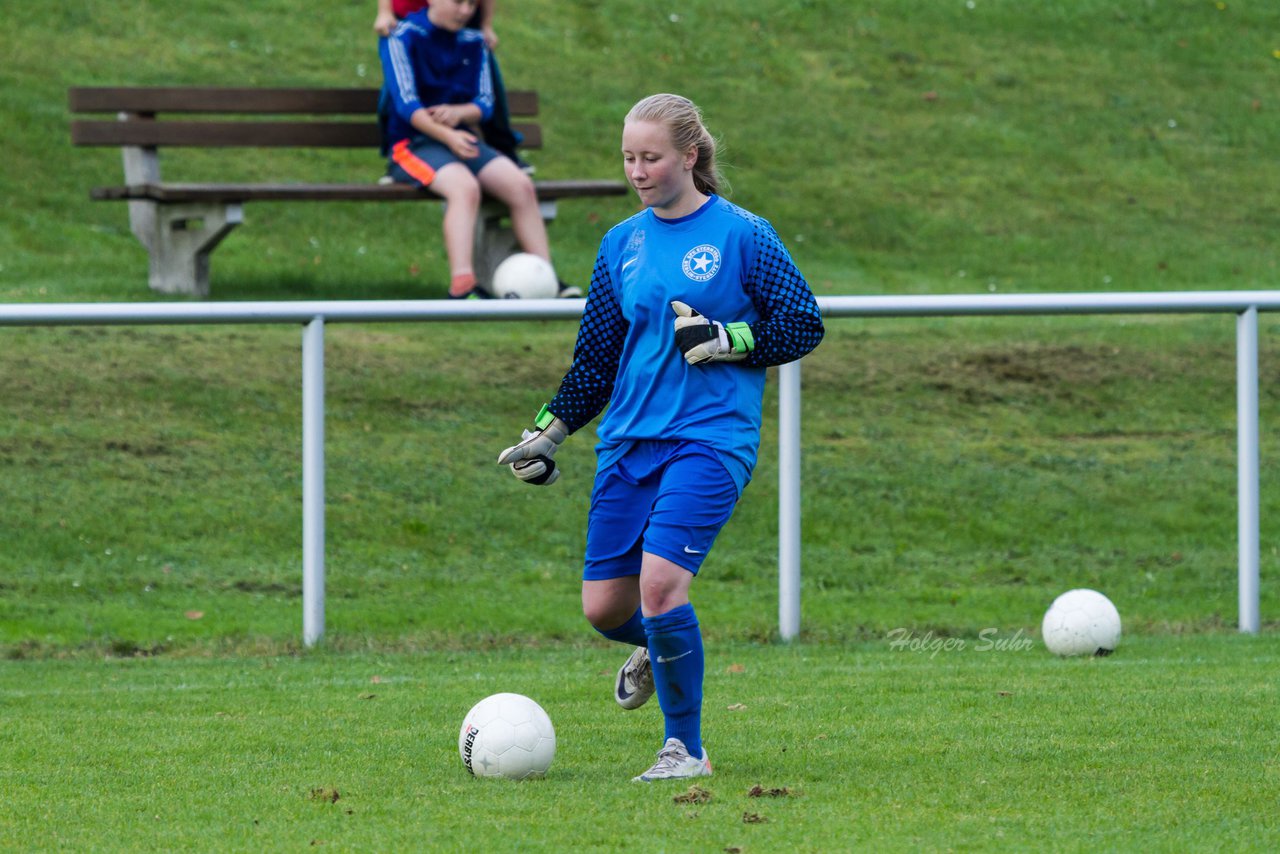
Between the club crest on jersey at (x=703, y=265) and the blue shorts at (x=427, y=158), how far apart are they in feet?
20.5

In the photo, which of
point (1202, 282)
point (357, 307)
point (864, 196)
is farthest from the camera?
point (864, 196)

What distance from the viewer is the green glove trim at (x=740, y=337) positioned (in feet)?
15.2

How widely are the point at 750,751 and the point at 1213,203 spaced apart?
12156 millimetres

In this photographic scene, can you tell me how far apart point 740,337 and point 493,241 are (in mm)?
7452

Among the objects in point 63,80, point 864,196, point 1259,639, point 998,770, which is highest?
point 63,80

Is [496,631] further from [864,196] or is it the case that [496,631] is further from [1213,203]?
[1213,203]

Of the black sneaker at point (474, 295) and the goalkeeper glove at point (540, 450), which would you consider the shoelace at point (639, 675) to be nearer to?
the goalkeeper glove at point (540, 450)

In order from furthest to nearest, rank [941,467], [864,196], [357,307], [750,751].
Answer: [864,196]
[941,467]
[357,307]
[750,751]

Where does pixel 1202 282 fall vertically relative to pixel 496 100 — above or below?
below

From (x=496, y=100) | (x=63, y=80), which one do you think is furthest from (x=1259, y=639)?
(x=63, y=80)

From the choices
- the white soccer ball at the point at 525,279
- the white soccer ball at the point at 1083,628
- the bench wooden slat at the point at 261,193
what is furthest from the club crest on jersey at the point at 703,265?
the bench wooden slat at the point at 261,193

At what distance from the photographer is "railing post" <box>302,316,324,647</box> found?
24.2 feet

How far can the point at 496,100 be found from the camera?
36.9ft

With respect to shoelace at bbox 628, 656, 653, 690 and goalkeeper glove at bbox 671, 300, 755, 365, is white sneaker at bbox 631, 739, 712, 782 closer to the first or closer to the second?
shoelace at bbox 628, 656, 653, 690
